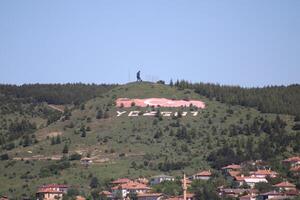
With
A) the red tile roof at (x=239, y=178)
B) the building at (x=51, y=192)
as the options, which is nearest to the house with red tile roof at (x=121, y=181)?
the building at (x=51, y=192)

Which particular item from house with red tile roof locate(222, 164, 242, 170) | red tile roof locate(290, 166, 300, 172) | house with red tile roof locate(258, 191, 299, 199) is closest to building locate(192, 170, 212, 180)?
house with red tile roof locate(222, 164, 242, 170)

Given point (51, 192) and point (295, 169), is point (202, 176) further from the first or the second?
point (51, 192)

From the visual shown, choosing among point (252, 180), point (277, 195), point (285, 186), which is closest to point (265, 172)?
point (252, 180)

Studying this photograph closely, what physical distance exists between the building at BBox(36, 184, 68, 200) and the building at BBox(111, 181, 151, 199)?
7.19 m

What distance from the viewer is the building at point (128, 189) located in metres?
169

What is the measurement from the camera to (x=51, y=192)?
17100cm

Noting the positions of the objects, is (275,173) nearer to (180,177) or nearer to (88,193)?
(180,177)

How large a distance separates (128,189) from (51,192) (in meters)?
10.8

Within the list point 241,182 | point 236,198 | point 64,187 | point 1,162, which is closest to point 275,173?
point 241,182

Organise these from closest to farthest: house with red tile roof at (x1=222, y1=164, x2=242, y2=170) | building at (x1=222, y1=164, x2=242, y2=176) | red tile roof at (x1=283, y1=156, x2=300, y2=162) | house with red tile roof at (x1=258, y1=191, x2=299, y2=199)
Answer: house with red tile roof at (x1=258, y1=191, x2=299, y2=199), red tile roof at (x1=283, y1=156, x2=300, y2=162), building at (x1=222, y1=164, x2=242, y2=176), house with red tile roof at (x1=222, y1=164, x2=242, y2=170)

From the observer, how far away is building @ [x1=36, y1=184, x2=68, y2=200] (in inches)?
6668

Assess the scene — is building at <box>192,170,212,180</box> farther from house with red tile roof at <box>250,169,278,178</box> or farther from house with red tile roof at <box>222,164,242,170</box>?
house with red tile roof at <box>250,169,278,178</box>

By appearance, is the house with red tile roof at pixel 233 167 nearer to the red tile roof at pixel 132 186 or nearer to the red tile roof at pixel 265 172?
the red tile roof at pixel 265 172

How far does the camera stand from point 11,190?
179 metres
